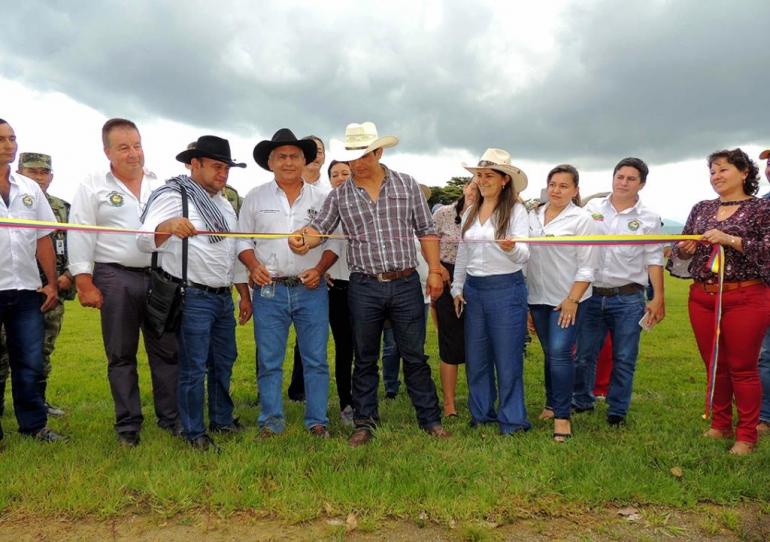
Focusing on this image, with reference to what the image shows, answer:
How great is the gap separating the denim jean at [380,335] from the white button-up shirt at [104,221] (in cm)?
180

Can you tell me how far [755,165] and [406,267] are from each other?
9.51 ft

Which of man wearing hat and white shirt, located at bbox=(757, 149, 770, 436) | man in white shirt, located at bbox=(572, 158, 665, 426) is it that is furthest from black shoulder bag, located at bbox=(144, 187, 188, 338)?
man wearing hat and white shirt, located at bbox=(757, 149, 770, 436)

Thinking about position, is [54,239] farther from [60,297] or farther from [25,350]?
[25,350]

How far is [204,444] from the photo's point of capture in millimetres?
4781

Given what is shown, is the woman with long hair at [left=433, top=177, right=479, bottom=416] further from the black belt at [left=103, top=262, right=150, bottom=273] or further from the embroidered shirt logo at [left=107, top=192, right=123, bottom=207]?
the embroidered shirt logo at [left=107, top=192, right=123, bottom=207]

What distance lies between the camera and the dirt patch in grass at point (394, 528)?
11.4 ft

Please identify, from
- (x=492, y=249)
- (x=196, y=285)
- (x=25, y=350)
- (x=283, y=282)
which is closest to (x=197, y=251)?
(x=196, y=285)

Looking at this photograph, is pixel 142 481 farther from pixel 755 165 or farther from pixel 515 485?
pixel 755 165

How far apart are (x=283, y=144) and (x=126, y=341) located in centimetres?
206

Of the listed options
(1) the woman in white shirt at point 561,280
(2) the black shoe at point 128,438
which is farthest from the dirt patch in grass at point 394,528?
(1) the woman in white shirt at point 561,280

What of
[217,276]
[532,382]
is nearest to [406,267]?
[217,276]

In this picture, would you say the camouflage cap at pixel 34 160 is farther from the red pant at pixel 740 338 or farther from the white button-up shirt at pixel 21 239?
the red pant at pixel 740 338

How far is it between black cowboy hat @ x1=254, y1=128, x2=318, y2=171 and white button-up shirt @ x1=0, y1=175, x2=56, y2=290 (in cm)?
188

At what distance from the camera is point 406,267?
5035mm
